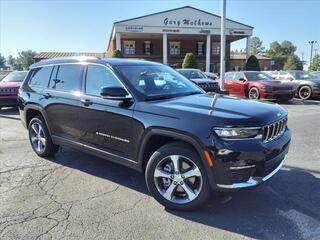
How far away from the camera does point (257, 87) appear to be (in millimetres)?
14164

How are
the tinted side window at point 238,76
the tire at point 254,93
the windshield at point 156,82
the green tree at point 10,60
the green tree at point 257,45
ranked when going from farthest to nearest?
1. the green tree at point 10,60
2. the green tree at point 257,45
3. the tinted side window at point 238,76
4. the tire at point 254,93
5. the windshield at point 156,82

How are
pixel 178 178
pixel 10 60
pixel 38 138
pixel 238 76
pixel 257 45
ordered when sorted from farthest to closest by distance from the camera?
pixel 10 60, pixel 257 45, pixel 238 76, pixel 38 138, pixel 178 178

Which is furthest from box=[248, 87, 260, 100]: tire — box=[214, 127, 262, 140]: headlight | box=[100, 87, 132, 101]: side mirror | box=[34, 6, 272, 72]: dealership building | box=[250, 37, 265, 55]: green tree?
box=[250, 37, 265, 55]: green tree

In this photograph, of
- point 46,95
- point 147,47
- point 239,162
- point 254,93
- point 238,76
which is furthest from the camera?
point 147,47

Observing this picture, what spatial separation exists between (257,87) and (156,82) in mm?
10531

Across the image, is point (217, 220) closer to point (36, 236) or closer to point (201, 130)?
point (201, 130)

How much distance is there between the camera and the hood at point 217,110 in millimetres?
3359

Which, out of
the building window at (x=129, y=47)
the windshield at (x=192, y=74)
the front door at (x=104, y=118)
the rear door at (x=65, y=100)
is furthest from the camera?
the building window at (x=129, y=47)

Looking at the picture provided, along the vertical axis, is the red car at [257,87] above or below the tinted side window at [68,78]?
below

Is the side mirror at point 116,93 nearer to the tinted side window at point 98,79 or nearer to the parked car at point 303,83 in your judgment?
the tinted side window at point 98,79

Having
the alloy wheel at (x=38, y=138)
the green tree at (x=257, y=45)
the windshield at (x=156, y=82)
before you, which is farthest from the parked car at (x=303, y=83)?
Result: the green tree at (x=257, y=45)

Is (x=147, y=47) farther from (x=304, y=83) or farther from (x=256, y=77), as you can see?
(x=256, y=77)

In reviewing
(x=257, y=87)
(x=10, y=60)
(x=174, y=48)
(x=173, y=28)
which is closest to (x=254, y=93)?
(x=257, y=87)

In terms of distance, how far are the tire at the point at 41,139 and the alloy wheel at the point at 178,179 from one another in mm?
2751
